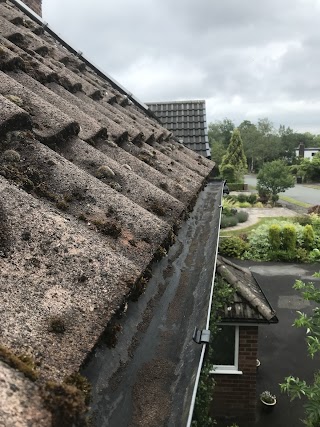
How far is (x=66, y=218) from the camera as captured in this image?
6.63 ft

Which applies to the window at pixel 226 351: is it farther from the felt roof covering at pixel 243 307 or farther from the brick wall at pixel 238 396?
the felt roof covering at pixel 243 307

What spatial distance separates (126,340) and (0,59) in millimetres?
2902

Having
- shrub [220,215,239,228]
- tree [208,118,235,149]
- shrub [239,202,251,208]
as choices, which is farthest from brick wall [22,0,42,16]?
tree [208,118,235,149]

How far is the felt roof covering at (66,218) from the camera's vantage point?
143cm

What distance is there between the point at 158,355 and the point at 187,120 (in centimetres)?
1020

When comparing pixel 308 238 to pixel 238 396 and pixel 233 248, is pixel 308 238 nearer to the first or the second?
pixel 233 248

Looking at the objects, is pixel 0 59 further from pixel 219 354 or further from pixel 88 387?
pixel 219 354

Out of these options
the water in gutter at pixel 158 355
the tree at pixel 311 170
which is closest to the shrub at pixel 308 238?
the water in gutter at pixel 158 355

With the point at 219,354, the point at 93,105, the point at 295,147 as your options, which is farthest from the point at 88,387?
the point at 295,147

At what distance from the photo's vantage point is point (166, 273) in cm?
254

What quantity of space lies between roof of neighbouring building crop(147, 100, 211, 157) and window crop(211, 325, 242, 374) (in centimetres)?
444

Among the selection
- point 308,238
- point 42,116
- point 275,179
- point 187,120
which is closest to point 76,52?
point 187,120

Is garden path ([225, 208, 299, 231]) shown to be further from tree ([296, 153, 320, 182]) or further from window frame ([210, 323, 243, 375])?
tree ([296, 153, 320, 182])

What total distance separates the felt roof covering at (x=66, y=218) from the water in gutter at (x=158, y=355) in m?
0.18
